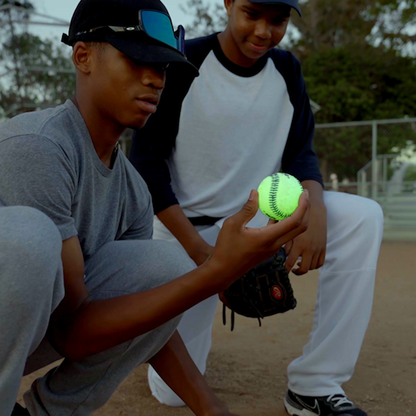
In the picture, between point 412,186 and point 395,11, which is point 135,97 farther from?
point 395,11

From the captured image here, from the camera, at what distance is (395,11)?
2672 centimetres

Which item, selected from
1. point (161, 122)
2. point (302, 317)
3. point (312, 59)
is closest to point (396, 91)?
point (312, 59)

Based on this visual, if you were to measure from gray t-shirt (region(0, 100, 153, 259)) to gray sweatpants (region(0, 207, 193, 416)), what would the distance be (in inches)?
4.8

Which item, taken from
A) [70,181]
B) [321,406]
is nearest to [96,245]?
[70,181]

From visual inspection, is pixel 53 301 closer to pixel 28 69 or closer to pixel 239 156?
pixel 239 156

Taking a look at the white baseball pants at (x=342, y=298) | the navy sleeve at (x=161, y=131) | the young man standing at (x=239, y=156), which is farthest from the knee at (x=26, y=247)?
the white baseball pants at (x=342, y=298)

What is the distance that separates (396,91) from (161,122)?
24364mm

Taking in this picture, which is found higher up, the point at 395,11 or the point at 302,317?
the point at 395,11

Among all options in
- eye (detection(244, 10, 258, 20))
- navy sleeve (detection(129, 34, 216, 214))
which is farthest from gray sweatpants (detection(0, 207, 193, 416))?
eye (detection(244, 10, 258, 20))

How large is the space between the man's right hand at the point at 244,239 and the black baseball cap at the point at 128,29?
64cm

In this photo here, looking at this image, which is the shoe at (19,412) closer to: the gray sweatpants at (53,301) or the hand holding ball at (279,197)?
Answer: the gray sweatpants at (53,301)

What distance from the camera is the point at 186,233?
2912 millimetres

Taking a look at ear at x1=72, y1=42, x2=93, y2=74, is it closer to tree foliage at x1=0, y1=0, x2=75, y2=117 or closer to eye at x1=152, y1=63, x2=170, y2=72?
eye at x1=152, y1=63, x2=170, y2=72

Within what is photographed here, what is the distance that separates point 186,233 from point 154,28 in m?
1.23
